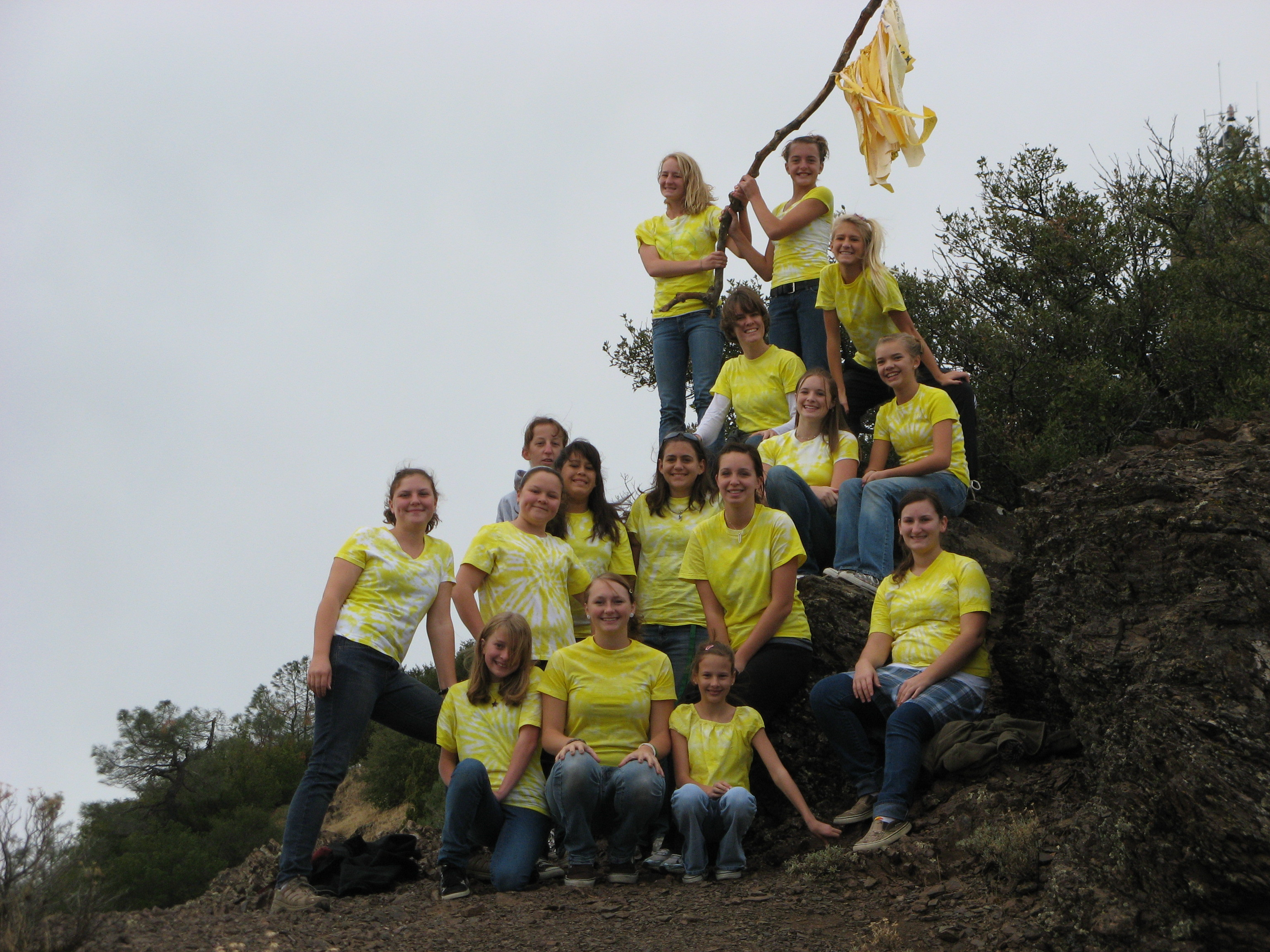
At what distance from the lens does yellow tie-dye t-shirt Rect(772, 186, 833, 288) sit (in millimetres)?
8445

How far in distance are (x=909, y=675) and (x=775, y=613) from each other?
769mm

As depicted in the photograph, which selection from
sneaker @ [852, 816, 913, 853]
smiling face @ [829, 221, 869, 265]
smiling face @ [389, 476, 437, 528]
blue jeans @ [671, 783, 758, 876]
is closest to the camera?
sneaker @ [852, 816, 913, 853]

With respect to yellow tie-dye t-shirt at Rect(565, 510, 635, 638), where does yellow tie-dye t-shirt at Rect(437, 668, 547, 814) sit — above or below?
below

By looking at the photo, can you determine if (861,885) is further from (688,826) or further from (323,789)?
(323,789)

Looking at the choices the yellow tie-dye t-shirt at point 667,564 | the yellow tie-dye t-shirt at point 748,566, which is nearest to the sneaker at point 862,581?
the yellow tie-dye t-shirt at point 748,566

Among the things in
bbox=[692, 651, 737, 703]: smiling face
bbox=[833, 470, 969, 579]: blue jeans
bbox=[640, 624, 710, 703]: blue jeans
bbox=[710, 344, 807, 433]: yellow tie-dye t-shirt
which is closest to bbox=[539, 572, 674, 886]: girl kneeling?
bbox=[692, 651, 737, 703]: smiling face

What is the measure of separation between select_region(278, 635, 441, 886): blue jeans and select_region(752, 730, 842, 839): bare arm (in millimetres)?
1933

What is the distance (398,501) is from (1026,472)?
27.7 feet

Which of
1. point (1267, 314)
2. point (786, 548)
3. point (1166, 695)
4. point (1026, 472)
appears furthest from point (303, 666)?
point (1166, 695)

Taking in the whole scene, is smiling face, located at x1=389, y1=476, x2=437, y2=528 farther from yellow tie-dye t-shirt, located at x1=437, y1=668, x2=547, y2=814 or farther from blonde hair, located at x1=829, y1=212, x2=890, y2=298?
blonde hair, located at x1=829, y1=212, x2=890, y2=298

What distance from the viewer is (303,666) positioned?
27.8 metres

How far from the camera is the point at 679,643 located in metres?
6.52

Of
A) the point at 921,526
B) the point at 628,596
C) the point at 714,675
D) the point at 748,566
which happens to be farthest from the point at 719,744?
the point at 921,526

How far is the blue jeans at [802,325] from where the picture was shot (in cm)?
831
